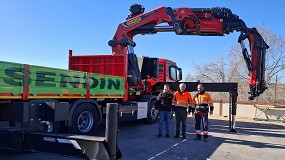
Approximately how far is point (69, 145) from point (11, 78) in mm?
3611

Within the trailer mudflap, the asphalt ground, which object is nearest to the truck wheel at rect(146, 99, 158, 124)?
the asphalt ground

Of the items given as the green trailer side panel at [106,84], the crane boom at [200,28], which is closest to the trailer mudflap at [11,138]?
the green trailer side panel at [106,84]

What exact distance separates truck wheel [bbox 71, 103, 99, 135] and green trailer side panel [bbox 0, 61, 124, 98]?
41 centimetres

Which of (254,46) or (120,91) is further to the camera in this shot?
(254,46)

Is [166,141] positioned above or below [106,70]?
below

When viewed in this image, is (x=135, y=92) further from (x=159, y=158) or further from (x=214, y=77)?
(x=214, y=77)

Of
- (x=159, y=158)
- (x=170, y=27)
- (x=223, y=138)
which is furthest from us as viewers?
(x=170, y=27)

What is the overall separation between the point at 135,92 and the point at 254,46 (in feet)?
16.5

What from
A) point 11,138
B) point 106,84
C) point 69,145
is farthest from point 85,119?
point 69,145

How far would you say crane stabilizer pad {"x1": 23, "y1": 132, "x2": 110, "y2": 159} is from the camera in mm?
2807

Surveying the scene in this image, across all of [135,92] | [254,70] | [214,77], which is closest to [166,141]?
[135,92]

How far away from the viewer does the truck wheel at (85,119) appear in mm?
7746

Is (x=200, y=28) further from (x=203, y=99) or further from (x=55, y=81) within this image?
(x=55, y=81)

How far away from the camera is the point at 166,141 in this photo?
8539mm
